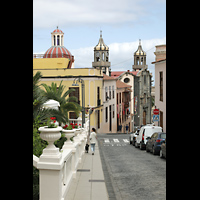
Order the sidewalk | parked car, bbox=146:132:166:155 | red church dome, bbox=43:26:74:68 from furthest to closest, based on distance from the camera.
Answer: red church dome, bbox=43:26:74:68 < parked car, bbox=146:132:166:155 < the sidewalk

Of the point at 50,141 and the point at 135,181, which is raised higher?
the point at 50,141

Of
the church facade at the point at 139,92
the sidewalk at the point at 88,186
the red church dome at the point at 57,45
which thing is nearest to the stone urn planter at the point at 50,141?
the sidewalk at the point at 88,186

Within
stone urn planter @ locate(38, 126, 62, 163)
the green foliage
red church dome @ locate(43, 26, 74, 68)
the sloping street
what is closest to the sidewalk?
the sloping street

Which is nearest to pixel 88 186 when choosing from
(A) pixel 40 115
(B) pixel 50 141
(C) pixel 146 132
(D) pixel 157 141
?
(B) pixel 50 141

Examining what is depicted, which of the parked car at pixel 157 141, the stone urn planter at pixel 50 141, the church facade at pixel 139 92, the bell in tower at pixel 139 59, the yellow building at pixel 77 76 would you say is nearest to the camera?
the stone urn planter at pixel 50 141

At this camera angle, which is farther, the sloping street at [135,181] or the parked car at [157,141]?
the parked car at [157,141]

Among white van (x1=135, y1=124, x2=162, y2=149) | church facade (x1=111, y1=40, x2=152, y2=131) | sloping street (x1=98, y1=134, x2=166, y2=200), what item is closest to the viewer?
sloping street (x1=98, y1=134, x2=166, y2=200)

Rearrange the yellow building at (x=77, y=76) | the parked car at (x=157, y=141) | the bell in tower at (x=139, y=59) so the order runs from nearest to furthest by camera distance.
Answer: the parked car at (x=157, y=141), the yellow building at (x=77, y=76), the bell in tower at (x=139, y=59)

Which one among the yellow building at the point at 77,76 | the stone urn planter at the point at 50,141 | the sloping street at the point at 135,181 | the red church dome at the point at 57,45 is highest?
the red church dome at the point at 57,45

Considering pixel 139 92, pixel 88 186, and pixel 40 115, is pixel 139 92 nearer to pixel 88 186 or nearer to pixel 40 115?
pixel 40 115

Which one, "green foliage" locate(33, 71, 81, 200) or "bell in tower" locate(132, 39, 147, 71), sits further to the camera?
"bell in tower" locate(132, 39, 147, 71)

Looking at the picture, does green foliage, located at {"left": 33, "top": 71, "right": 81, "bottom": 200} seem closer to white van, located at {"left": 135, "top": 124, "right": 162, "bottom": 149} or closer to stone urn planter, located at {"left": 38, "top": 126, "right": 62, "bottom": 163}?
stone urn planter, located at {"left": 38, "top": 126, "right": 62, "bottom": 163}

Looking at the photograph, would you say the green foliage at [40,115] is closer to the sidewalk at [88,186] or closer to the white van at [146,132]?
the sidewalk at [88,186]
